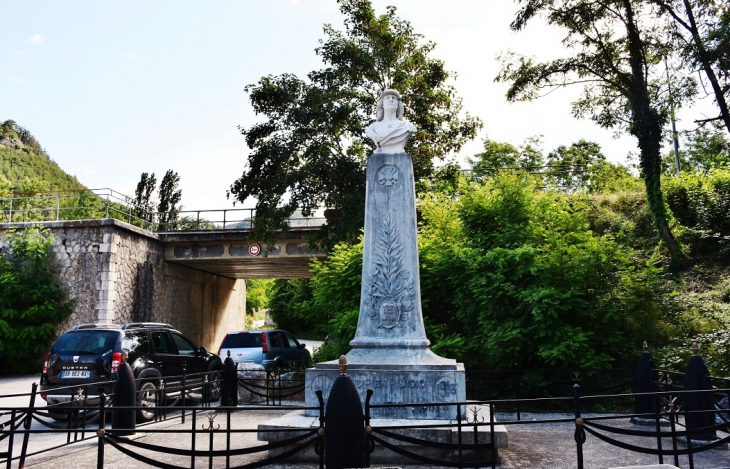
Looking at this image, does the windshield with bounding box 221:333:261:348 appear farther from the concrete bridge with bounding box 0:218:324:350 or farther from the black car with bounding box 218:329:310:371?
the concrete bridge with bounding box 0:218:324:350

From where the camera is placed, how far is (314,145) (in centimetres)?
1991

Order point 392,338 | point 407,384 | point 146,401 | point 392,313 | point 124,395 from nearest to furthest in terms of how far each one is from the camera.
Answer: point 407,384 < point 392,338 < point 392,313 < point 124,395 < point 146,401

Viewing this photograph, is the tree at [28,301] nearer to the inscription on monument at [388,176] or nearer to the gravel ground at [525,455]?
the gravel ground at [525,455]

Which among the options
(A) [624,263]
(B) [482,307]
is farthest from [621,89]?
(B) [482,307]

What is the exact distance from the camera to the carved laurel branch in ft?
27.2

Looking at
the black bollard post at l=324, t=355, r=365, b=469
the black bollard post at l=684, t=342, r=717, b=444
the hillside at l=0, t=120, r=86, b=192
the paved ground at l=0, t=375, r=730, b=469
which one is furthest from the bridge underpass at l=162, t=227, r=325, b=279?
the hillside at l=0, t=120, r=86, b=192

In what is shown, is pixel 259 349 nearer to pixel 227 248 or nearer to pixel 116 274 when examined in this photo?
pixel 116 274

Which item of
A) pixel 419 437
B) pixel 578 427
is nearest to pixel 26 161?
pixel 419 437

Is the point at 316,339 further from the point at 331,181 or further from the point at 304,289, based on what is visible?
the point at 331,181

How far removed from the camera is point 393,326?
26.8 ft

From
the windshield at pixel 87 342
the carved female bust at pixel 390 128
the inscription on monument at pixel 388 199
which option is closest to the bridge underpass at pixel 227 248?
the windshield at pixel 87 342

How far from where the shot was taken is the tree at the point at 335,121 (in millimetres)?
19766

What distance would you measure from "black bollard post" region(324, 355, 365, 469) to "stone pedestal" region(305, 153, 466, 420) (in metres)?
2.11

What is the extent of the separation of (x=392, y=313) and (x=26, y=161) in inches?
3422
